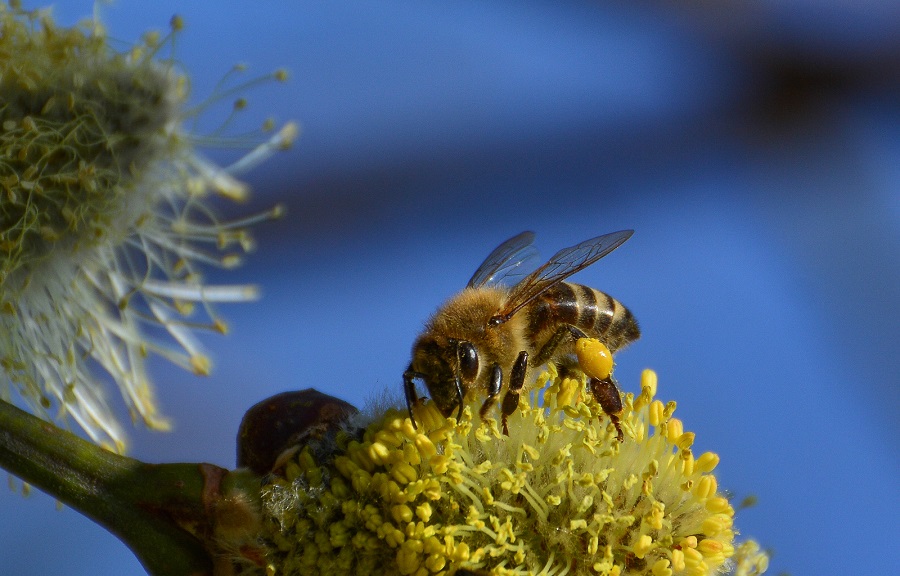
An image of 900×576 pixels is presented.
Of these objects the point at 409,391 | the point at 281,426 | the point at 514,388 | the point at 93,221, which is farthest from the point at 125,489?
the point at 93,221

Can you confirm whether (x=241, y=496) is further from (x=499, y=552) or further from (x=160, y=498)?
(x=499, y=552)

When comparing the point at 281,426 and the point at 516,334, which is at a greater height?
the point at 516,334

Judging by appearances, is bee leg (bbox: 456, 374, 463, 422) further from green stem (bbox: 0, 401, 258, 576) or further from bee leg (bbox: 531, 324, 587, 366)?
green stem (bbox: 0, 401, 258, 576)

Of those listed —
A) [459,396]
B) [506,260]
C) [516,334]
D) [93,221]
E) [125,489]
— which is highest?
[93,221]

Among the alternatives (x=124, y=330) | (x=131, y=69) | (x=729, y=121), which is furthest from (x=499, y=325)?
(x=729, y=121)

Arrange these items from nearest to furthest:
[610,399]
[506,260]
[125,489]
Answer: [125,489], [610,399], [506,260]

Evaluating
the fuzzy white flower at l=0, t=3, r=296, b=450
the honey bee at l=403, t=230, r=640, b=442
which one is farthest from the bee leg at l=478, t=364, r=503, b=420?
the fuzzy white flower at l=0, t=3, r=296, b=450

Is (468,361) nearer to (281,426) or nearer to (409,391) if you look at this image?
(409,391)
